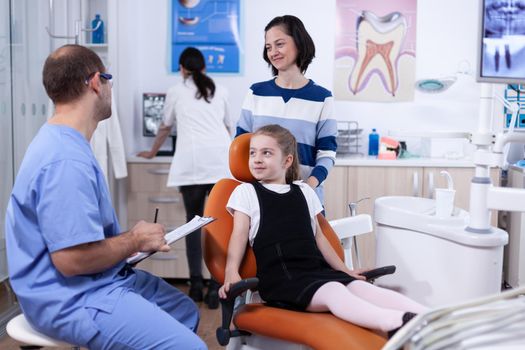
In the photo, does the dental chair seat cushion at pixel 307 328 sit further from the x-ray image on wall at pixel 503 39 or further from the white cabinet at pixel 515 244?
the white cabinet at pixel 515 244

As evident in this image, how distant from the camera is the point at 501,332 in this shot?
79 centimetres

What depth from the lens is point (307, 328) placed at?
1612 mm

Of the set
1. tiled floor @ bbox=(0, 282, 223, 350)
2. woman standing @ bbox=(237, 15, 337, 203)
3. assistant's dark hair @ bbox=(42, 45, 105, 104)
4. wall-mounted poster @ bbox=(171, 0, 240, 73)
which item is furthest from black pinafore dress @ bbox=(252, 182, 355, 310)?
wall-mounted poster @ bbox=(171, 0, 240, 73)

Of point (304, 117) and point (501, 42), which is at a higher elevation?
point (501, 42)

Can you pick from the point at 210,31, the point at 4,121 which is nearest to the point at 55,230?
the point at 4,121

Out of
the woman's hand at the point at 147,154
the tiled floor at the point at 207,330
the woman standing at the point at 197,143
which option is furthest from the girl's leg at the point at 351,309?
the woman's hand at the point at 147,154

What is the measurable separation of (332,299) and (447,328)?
3.09 feet

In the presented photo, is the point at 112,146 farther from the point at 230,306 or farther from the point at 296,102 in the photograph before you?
the point at 230,306

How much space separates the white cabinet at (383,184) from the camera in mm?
3705

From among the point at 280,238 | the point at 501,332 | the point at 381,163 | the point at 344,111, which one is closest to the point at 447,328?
the point at 501,332

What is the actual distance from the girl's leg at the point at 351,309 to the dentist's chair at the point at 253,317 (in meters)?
0.02

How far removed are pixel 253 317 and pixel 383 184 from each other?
7.07ft

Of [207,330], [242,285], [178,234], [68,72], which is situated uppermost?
[68,72]

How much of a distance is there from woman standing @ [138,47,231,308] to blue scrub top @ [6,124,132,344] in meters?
1.88
